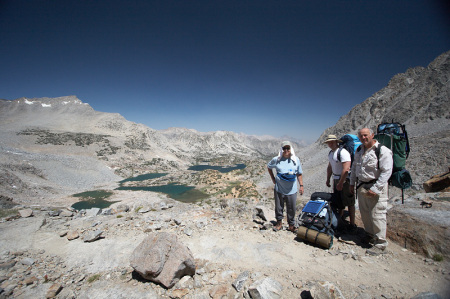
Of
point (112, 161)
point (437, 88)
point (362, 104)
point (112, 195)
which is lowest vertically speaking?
point (112, 195)

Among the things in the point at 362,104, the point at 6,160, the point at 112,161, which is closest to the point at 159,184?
the point at 112,161

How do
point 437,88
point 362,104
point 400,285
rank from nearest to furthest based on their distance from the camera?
1. point 400,285
2. point 437,88
3. point 362,104

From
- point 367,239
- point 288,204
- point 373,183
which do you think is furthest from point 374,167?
point 288,204

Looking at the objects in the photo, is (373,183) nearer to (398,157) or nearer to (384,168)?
(384,168)

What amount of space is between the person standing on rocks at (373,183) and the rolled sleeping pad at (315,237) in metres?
1.13

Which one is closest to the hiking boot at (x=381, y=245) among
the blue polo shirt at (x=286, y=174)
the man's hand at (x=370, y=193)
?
the man's hand at (x=370, y=193)

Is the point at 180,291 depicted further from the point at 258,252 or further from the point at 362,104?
the point at 362,104

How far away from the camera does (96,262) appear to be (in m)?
5.28

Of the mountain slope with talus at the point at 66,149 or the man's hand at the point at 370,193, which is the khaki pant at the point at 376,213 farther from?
the mountain slope with talus at the point at 66,149

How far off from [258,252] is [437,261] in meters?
3.91

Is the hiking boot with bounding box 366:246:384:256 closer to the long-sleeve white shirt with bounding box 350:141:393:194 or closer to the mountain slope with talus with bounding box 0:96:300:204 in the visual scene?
the long-sleeve white shirt with bounding box 350:141:393:194

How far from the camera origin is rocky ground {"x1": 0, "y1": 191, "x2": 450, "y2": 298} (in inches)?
141

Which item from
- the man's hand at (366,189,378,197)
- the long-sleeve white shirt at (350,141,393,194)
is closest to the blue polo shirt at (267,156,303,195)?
the long-sleeve white shirt at (350,141,393,194)

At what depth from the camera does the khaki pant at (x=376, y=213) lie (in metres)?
4.59
